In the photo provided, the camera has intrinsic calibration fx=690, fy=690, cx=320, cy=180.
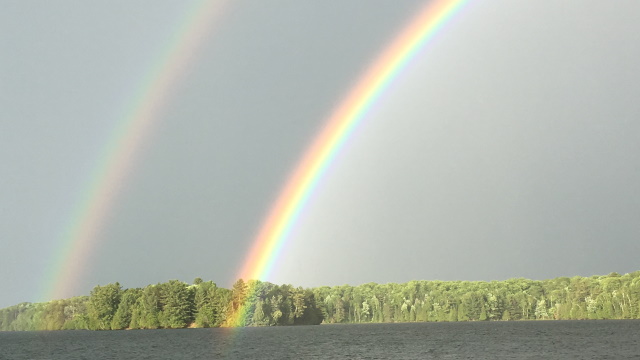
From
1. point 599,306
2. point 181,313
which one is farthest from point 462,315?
point 181,313

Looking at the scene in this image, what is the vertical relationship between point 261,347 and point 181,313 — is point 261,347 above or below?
below

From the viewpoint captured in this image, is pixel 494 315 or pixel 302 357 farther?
pixel 494 315

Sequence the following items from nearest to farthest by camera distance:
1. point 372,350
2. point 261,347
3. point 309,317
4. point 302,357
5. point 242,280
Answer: point 302,357
point 372,350
point 261,347
point 242,280
point 309,317

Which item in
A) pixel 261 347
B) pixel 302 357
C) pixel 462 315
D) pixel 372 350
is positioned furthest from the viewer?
pixel 462 315

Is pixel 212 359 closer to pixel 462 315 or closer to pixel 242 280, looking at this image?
pixel 242 280

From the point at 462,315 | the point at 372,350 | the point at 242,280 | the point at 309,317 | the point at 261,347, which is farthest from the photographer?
the point at 462,315

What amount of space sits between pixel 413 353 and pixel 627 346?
83.7 ft

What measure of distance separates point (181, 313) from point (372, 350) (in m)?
92.6

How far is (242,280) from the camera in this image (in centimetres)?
16912

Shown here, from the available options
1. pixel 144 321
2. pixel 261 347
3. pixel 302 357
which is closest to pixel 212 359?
pixel 302 357

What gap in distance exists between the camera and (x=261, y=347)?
100m

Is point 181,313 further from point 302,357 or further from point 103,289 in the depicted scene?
point 302,357

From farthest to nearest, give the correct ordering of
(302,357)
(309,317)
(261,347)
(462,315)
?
(462,315) < (309,317) < (261,347) < (302,357)

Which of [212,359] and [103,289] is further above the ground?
[103,289]
